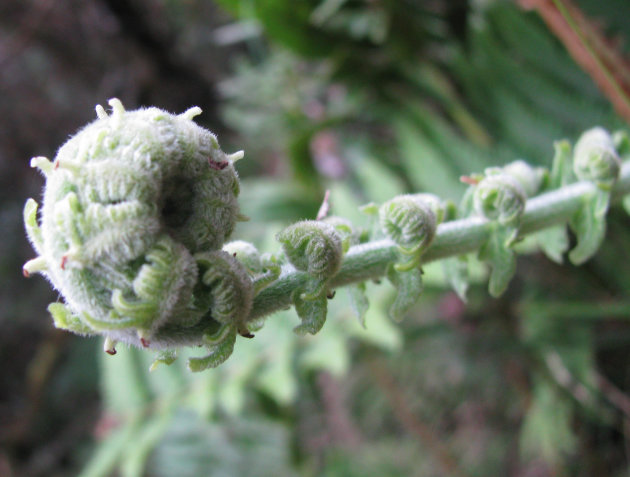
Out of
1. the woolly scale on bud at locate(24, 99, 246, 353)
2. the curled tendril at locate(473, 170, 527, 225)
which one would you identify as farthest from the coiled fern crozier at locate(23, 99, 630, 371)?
the curled tendril at locate(473, 170, 527, 225)

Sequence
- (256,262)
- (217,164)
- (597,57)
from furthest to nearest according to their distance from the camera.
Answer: (597,57), (256,262), (217,164)

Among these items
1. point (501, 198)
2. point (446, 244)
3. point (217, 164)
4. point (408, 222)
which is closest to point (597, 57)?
point (501, 198)

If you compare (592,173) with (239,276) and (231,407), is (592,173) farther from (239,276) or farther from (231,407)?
(231,407)

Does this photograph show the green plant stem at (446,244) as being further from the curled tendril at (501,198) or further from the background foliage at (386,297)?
the background foliage at (386,297)

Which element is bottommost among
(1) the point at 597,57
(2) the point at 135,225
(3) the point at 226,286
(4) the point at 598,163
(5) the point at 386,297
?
(3) the point at 226,286

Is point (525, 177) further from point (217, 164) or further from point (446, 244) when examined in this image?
point (217, 164)
